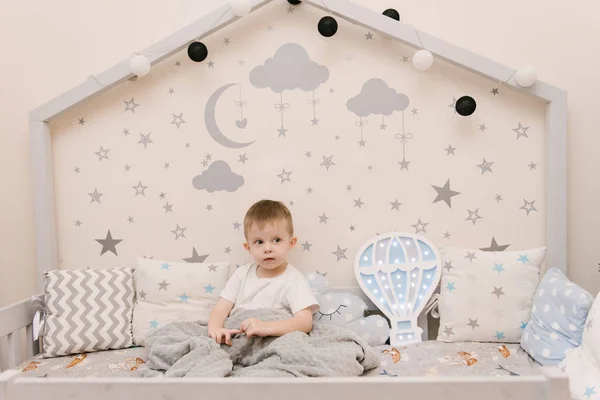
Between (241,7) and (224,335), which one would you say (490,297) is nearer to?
(224,335)

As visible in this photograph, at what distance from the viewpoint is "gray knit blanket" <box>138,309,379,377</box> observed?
4.22 ft

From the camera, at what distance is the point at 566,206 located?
70.6 inches

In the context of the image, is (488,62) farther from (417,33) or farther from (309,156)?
(309,156)

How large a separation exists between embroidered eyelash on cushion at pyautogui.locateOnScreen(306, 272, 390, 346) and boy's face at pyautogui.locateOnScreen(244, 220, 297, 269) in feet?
0.56

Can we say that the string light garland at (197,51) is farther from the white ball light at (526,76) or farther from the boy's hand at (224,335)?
the white ball light at (526,76)

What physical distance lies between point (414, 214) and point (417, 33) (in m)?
0.57

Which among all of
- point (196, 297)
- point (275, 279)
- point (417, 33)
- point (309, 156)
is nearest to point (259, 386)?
point (275, 279)

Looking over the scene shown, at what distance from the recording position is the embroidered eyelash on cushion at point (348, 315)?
5.49ft

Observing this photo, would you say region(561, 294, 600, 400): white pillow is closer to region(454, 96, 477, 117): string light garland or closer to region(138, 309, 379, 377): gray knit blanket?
region(138, 309, 379, 377): gray knit blanket

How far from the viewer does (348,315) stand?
170 centimetres

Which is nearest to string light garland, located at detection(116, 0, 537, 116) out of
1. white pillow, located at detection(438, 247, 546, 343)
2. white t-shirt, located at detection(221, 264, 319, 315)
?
white pillow, located at detection(438, 247, 546, 343)

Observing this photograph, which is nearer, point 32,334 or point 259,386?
point 259,386

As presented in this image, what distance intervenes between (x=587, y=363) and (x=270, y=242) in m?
0.87

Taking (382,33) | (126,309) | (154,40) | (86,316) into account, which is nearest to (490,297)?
(382,33)
